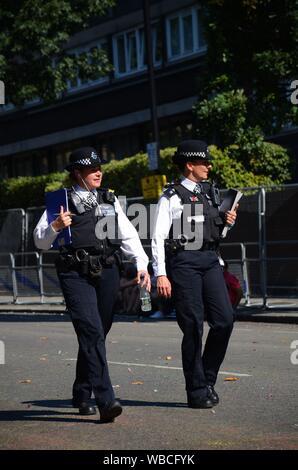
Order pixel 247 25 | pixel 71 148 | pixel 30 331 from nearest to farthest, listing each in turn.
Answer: pixel 30 331, pixel 247 25, pixel 71 148

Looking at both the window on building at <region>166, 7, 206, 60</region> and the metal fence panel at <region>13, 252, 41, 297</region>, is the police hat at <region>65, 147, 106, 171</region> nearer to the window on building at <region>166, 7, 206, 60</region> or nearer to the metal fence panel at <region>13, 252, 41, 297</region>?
the metal fence panel at <region>13, 252, 41, 297</region>

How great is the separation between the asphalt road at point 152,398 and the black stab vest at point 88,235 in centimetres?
127

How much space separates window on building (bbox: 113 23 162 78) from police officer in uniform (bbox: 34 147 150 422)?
91.1 ft

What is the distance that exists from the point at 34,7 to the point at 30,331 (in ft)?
40.8

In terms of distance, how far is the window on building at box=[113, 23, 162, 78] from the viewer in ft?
121

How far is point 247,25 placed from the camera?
20922 mm

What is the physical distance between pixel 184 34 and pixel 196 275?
27.0 meters

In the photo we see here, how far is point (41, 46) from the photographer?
1175 inches

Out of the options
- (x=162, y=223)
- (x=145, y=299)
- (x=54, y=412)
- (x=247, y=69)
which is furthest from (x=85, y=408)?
(x=247, y=69)

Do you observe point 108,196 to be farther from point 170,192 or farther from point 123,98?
point 123,98

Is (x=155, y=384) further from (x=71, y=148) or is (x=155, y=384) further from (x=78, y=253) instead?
→ (x=71, y=148)

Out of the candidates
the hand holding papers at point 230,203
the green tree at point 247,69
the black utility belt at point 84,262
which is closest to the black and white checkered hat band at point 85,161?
the black utility belt at point 84,262
